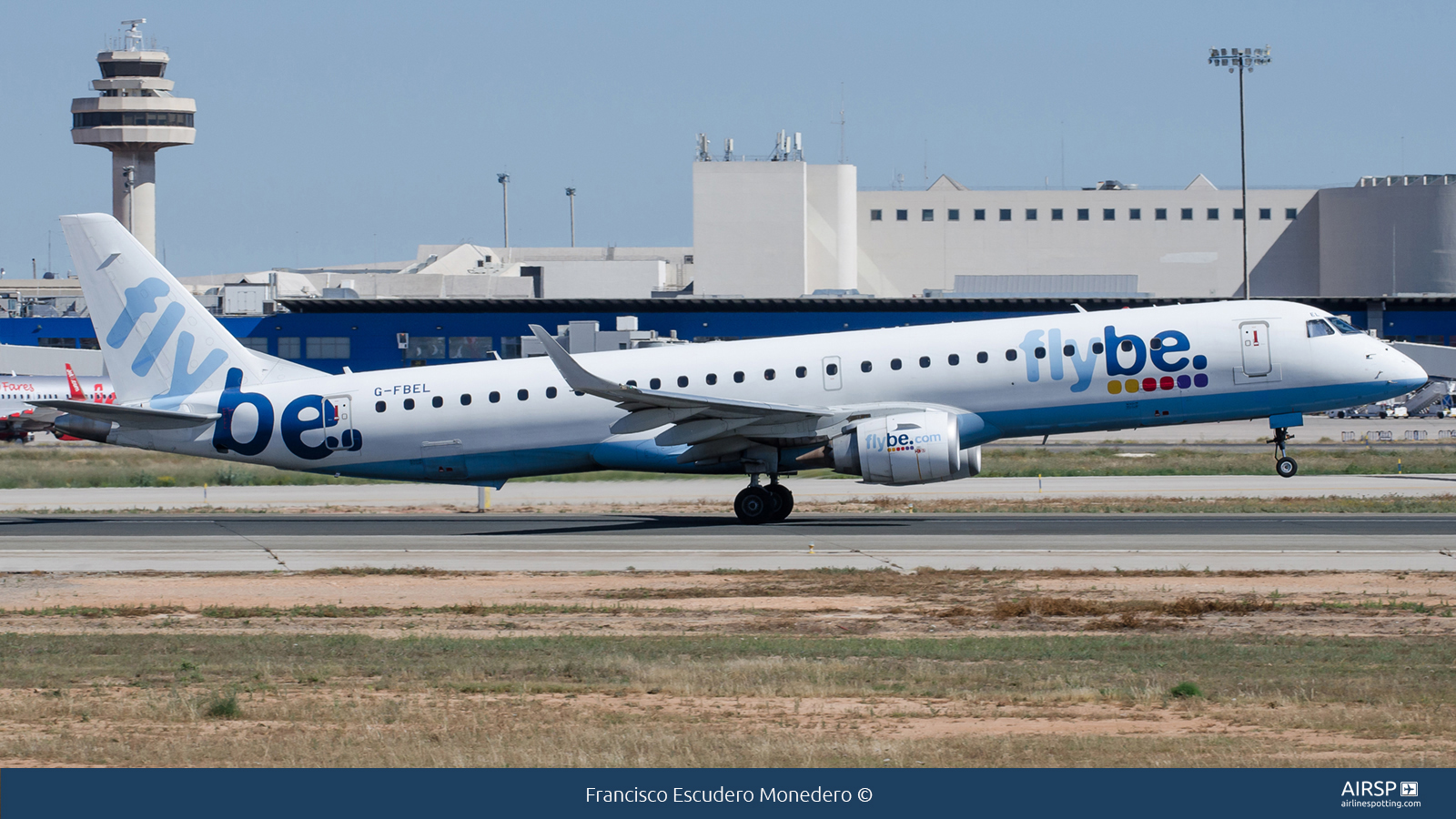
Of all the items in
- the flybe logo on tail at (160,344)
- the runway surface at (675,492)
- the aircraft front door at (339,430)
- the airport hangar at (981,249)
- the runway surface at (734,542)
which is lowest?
the runway surface at (734,542)

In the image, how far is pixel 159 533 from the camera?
33062mm

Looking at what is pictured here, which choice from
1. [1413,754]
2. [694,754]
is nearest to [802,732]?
[694,754]

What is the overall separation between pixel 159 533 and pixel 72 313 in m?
88.0

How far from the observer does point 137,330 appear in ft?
113

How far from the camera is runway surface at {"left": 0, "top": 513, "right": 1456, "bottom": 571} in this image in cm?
2648

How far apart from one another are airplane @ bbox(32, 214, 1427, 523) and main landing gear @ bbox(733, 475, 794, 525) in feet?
0.15

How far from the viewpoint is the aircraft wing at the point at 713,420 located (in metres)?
30.8

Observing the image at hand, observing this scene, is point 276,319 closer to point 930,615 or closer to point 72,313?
point 72,313

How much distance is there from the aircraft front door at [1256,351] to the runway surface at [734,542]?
129 inches

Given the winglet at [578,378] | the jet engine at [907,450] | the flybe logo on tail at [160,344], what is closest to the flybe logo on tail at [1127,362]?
the jet engine at [907,450]

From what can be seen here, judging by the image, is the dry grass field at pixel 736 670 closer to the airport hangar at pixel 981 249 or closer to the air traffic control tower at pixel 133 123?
the airport hangar at pixel 981 249

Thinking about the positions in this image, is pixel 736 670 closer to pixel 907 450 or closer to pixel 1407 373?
pixel 907 450

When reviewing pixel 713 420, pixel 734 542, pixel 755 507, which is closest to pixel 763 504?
pixel 755 507

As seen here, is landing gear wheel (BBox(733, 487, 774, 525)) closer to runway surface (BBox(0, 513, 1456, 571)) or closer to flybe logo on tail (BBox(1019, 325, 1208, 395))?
runway surface (BBox(0, 513, 1456, 571))
